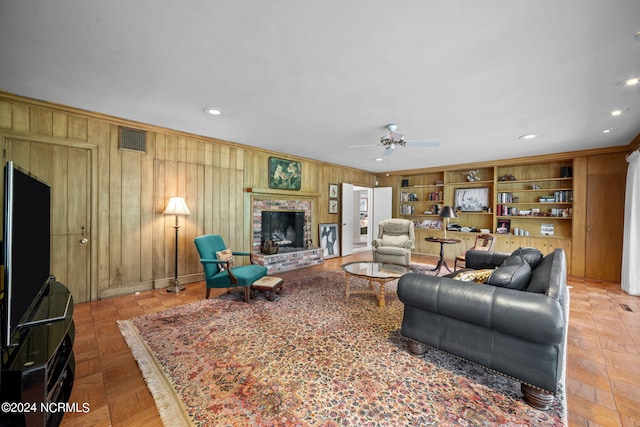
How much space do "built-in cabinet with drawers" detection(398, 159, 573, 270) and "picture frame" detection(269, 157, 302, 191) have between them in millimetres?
3690

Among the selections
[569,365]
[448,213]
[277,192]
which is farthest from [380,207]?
[569,365]

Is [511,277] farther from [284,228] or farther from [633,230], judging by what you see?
[284,228]

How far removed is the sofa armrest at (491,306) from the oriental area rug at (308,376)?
1.53ft

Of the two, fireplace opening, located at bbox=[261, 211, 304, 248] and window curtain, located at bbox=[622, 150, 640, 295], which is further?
fireplace opening, located at bbox=[261, 211, 304, 248]

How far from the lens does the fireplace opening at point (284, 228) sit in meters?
5.44

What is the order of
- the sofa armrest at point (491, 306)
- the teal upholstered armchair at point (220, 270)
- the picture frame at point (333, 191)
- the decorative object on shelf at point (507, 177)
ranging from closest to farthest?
the sofa armrest at point (491, 306) → the teal upholstered armchair at point (220, 270) → the decorative object on shelf at point (507, 177) → the picture frame at point (333, 191)

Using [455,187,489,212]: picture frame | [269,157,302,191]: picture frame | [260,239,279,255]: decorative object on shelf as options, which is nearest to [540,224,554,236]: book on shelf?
[455,187,489,212]: picture frame

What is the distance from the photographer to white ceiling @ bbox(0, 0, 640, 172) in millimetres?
1605

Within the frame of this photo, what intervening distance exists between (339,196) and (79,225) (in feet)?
16.9

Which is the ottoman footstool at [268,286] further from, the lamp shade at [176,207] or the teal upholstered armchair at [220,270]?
the lamp shade at [176,207]

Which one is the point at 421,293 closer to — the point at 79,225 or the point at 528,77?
the point at 528,77

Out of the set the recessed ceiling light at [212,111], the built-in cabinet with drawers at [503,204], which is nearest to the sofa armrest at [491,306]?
the recessed ceiling light at [212,111]

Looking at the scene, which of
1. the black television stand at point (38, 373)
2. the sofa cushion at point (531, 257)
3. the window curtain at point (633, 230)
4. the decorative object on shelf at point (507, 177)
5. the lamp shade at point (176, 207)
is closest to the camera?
the black television stand at point (38, 373)

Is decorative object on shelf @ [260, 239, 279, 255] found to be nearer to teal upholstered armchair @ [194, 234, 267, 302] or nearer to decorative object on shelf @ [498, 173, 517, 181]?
teal upholstered armchair @ [194, 234, 267, 302]
